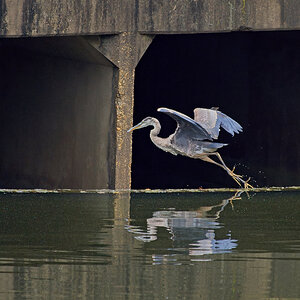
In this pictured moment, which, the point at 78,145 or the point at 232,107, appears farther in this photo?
the point at 232,107

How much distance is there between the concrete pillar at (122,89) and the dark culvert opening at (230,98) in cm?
523

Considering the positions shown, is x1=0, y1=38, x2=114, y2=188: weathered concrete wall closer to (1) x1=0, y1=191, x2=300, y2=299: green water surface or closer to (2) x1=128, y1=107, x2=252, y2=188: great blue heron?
(2) x1=128, y1=107, x2=252, y2=188: great blue heron

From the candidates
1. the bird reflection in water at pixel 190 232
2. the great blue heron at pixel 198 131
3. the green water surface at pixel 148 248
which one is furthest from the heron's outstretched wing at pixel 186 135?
the bird reflection in water at pixel 190 232

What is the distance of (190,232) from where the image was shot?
1012 centimetres

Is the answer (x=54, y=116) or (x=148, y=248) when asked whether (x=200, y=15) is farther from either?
(x=148, y=248)

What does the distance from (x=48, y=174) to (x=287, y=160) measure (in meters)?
4.84

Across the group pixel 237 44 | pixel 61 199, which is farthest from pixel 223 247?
pixel 237 44

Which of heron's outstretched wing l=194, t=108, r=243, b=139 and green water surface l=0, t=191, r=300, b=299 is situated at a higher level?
heron's outstretched wing l=194, t=108, r=243, b=139

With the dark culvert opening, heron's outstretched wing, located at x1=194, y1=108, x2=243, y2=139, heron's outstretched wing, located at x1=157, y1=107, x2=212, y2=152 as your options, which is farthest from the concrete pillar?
the dark culvert opening

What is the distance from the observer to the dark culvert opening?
1966 cm

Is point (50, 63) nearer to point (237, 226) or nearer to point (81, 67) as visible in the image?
point (81, 67)

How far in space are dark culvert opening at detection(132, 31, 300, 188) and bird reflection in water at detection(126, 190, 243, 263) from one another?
691cm

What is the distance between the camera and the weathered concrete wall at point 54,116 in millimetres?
15445

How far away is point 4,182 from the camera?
19000mm
